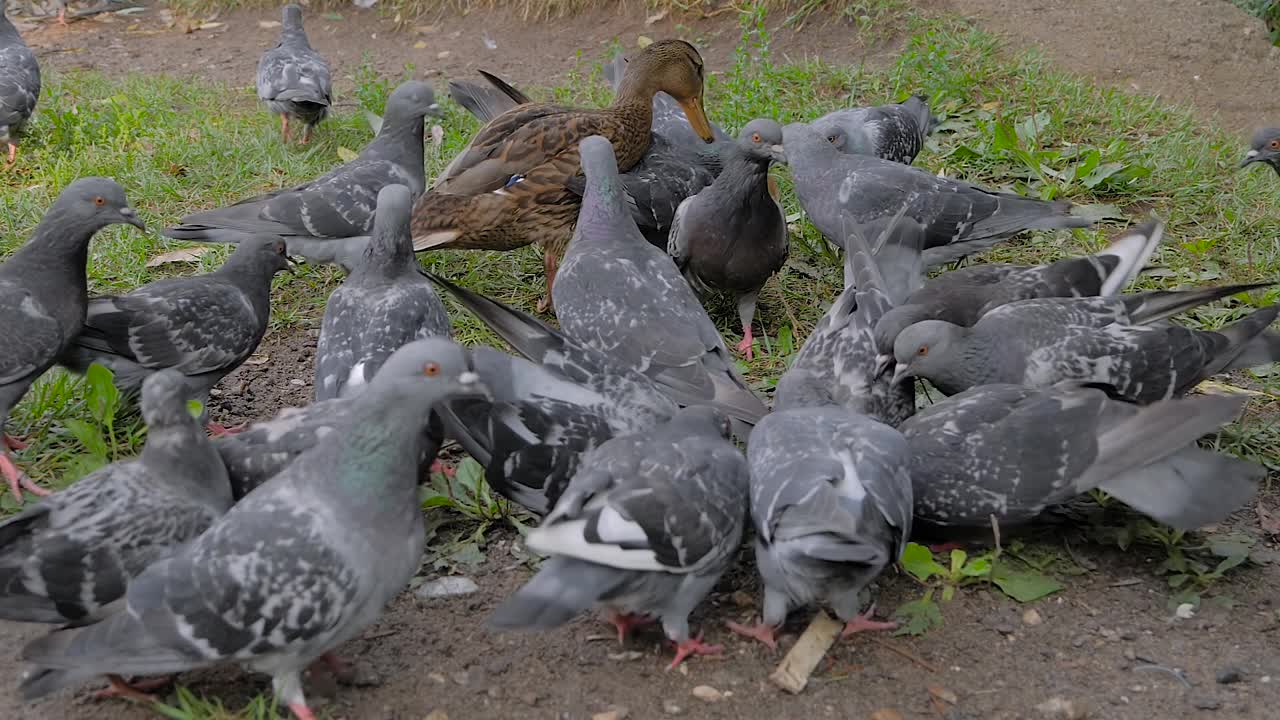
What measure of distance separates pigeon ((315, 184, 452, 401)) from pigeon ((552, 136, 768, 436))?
0.62 m

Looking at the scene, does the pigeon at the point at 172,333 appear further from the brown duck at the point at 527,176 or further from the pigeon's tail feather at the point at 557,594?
the pigeon's tail feather at the point at 557,594

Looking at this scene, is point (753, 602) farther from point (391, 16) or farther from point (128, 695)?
point (391, 16)

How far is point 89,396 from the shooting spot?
174 inches

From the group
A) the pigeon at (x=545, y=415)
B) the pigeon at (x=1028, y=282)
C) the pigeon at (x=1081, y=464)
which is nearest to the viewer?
the pigeon at (x=1081, y=464)

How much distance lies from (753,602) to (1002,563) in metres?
0.89

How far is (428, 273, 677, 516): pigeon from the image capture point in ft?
12.5

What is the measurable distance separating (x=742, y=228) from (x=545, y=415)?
6.35 ft

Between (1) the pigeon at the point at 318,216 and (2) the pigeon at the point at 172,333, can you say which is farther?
(1) the pigeon at the point at 318,216

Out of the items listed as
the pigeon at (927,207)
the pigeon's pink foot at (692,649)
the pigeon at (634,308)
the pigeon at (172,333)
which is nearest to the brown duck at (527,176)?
the pigeon at (634,308)

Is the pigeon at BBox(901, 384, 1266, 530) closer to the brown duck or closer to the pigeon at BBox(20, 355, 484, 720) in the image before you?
the pigeon at BBox(20, 355, 484, 720)

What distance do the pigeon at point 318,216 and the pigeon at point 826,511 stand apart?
9.39 ft

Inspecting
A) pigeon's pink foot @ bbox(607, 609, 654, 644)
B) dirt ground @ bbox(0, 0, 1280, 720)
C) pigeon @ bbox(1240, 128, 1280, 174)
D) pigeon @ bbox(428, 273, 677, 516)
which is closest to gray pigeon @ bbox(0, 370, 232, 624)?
dirt ground @ bbox(0, 0, 1280, 720)

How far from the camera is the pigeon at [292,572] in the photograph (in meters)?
2.95

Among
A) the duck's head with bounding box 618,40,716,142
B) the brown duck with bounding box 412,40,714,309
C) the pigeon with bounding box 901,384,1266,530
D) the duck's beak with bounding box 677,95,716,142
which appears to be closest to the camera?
the pigeon with bounding box 901,384,1266,530
